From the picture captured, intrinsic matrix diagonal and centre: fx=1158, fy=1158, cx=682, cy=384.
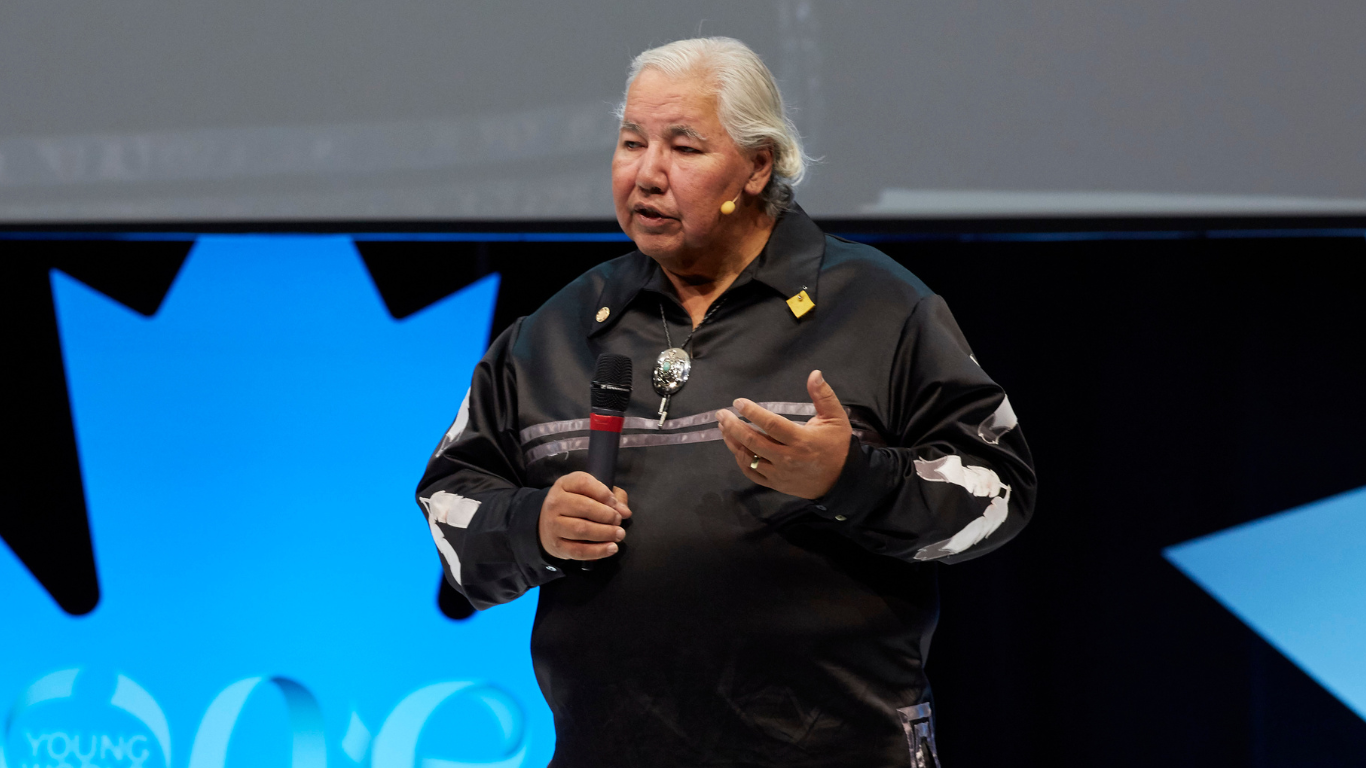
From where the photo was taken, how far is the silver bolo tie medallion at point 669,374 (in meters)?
1.31

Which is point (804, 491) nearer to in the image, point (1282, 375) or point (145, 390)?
point (1282, 375)

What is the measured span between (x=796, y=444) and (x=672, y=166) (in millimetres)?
417

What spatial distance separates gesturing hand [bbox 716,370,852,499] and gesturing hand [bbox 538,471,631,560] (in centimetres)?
15

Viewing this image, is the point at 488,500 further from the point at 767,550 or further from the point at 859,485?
the point at 859,485

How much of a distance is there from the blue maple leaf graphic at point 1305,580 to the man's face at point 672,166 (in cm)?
117

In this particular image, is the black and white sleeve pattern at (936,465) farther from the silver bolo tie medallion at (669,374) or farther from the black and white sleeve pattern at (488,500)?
the black and white sleeve pattern at (488,500)

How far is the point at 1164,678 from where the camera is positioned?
2.00 m

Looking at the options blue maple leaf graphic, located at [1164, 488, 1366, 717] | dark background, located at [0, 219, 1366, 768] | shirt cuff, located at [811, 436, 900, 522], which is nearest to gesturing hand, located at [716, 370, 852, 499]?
shirt cuff, located at [811, 436, 900, 522]

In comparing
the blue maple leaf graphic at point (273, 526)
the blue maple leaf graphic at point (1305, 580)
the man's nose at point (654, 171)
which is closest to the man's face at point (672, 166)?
the man's nose at point (654, 171)

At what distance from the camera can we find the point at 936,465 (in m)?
1.20

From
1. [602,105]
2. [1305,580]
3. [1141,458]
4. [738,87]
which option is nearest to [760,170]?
[738,87]

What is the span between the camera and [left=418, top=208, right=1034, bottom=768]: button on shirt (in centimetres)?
124

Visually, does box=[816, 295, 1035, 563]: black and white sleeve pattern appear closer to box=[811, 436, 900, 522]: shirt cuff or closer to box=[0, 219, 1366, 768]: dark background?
box=[811, 436, 900, 522]: shirt cuff

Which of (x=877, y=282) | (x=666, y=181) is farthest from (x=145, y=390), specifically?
(x=877, y=282)
